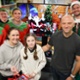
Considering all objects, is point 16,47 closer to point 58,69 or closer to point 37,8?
point 58,69

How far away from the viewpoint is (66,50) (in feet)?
6.72

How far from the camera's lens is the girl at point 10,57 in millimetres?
2238

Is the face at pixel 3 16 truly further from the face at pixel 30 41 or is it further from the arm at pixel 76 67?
the arm at pixel 76 67

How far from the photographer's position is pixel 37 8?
485 cm

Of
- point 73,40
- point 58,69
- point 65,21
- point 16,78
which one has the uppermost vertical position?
point 65,21

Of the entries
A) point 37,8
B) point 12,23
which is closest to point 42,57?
point 12,23

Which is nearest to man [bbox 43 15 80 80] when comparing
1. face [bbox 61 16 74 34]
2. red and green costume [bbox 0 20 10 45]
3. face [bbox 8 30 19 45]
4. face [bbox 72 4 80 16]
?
face [bbox 61 16 74 34]

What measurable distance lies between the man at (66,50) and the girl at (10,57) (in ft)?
1.53

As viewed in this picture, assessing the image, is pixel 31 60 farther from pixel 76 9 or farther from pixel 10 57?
pixel 76 9

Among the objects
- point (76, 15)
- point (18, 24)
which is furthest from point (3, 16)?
point (76, 15)

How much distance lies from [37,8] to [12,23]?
208 cm

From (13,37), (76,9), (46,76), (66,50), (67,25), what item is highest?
(76,9)

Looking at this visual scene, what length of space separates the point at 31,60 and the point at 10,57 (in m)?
0.27

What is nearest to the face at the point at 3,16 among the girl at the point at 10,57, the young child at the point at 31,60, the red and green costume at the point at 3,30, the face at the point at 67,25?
the red and green costume at the point at 3,30
